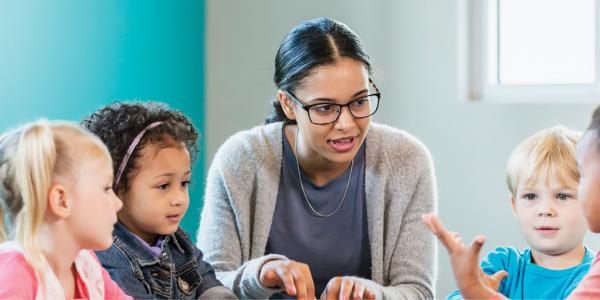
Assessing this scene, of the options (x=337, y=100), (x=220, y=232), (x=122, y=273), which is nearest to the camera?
(x=122, y=273)

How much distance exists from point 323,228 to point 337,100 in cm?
36

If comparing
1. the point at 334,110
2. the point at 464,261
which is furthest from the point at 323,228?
the point at 464,261

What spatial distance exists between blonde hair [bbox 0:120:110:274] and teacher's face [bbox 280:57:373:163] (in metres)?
0.71

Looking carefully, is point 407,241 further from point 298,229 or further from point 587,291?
point 587,291

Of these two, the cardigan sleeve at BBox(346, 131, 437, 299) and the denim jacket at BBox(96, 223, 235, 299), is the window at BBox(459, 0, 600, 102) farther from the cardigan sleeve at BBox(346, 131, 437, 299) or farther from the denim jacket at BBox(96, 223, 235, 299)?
the denim jacket at BBox(96, 223, 235, 299)

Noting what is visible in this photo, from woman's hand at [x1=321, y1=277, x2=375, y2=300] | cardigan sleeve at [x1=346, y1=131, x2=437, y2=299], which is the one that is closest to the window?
cardigan sleeve at [x1=346, y1=131, x2=437, y2=299]

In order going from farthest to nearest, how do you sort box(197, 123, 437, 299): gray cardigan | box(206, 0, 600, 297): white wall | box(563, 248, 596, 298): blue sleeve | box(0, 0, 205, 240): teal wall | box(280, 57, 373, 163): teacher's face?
box(206, 0, 600, 297): white wall
box(0, 0, 205, 240): teal wall
box(197, 123, 437, 299): gray cardigan
box(280, 57, 373, 163): teacher's face
box(563, 248, 596, 298): blue sleeve

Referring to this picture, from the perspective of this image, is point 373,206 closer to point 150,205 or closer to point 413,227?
point 413,227

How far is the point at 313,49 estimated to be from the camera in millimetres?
2209

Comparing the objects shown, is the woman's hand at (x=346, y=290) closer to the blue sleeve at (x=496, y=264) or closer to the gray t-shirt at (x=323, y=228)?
the blue sleeve at (x=496, y=264)

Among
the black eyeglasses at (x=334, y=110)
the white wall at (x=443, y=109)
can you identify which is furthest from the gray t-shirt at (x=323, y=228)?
the white wall at (x=443, y=109)

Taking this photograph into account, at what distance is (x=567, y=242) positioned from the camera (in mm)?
1976

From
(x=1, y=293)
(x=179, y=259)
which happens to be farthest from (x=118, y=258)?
(x=1, y=293)

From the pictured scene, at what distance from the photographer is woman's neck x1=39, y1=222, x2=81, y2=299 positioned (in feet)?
5.11
